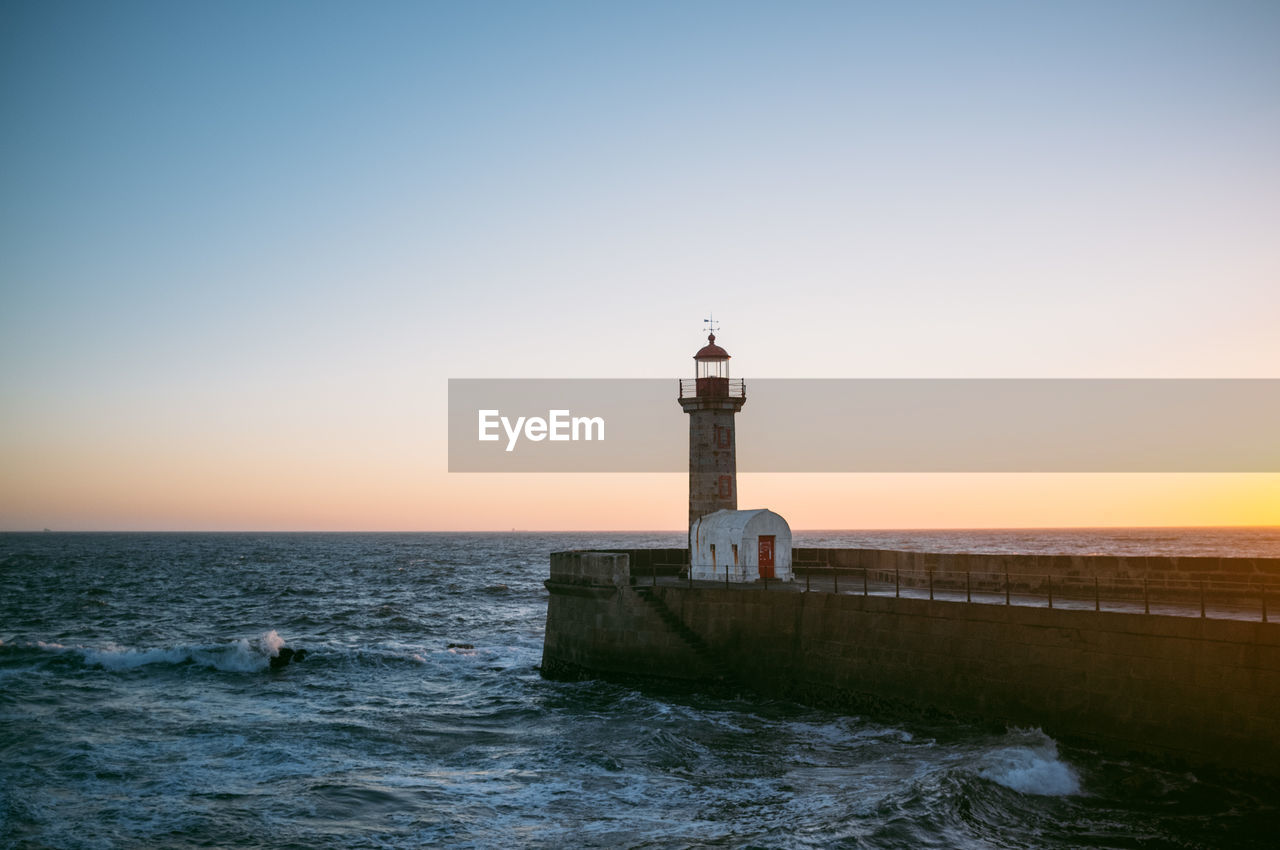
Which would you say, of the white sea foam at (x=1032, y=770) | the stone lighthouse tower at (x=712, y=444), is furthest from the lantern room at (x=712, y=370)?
the white sea foam at (x=1032, y=770)

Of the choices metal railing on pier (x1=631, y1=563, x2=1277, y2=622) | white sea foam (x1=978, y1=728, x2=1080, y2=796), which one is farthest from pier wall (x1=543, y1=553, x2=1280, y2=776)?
white sea foam (x1=978, y1=728, x2=1080, y2=796)

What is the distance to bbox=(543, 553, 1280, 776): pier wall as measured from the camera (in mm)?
14867

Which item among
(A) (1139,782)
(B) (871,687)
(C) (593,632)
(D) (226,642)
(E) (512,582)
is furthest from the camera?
(E) (512,582)

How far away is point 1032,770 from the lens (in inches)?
610

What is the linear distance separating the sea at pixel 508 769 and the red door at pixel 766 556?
16.3 ft

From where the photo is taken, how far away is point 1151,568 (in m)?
23.4

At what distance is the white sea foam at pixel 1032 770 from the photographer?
15.1 metres

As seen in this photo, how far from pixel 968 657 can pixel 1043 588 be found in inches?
241

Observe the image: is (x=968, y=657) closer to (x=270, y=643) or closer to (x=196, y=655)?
(x=270, y=643)

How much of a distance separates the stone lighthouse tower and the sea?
295 inches

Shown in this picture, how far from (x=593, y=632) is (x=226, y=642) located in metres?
18.5

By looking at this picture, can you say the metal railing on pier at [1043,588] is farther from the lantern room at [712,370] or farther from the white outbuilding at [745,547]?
the lantern room at [712,370]

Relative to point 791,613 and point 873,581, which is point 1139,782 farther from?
point 873,581

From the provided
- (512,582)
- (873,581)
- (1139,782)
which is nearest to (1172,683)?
(1139,782)
